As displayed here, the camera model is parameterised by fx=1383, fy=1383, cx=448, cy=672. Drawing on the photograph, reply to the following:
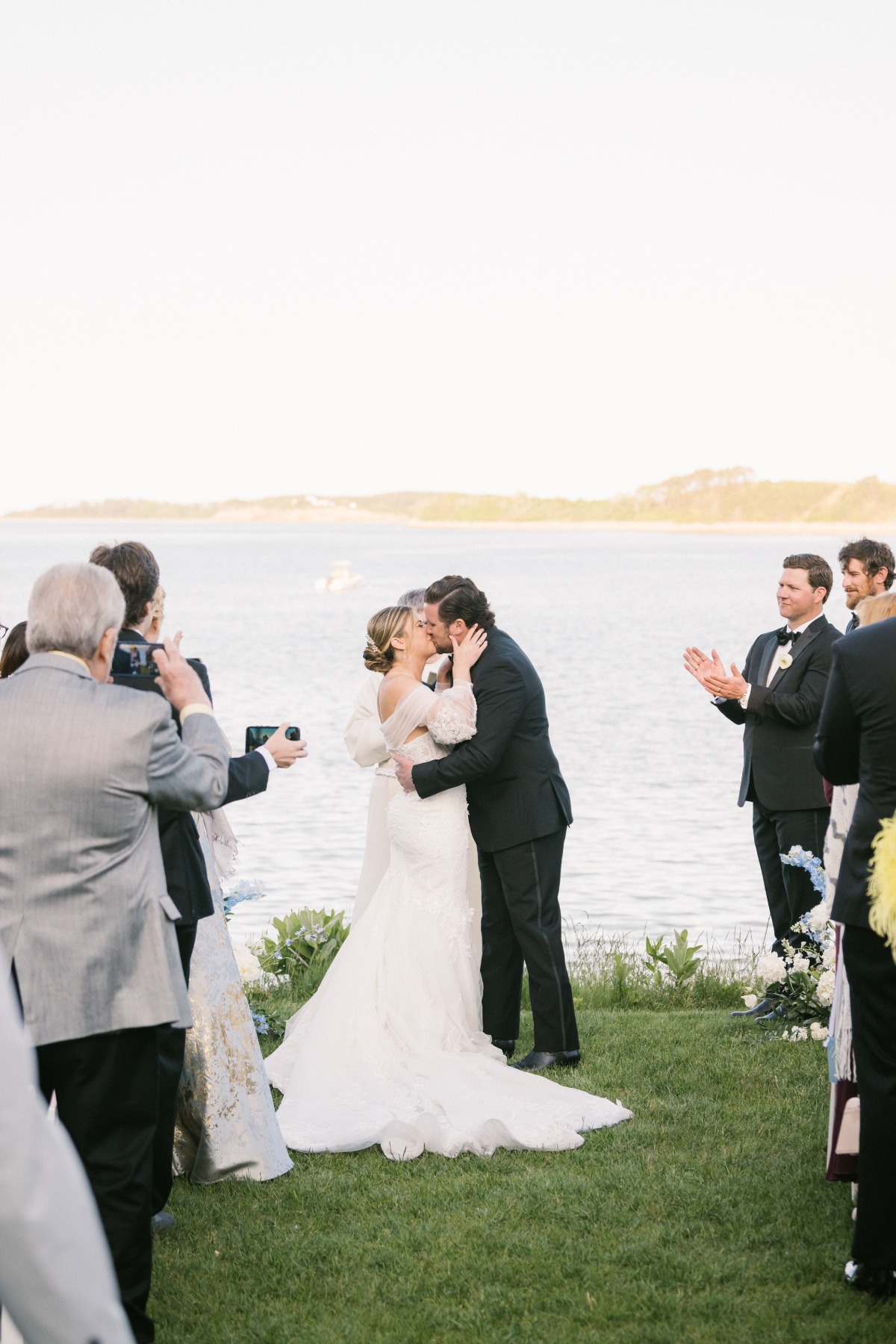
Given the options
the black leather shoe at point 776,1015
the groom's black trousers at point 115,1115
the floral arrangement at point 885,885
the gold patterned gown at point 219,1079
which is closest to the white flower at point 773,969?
the black leather shoe at point 776,1015

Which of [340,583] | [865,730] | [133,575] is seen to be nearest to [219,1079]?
[133,575]

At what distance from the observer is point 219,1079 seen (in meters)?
4.72

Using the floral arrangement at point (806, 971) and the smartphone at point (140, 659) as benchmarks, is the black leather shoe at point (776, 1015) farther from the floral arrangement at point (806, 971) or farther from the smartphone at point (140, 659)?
the smartphone at point (140, 659)

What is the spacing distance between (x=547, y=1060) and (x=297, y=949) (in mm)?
2504

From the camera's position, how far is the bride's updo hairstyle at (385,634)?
20.4ft

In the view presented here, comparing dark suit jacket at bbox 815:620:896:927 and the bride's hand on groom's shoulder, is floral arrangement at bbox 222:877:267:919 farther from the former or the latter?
dark suit jacket at bbox 815:620:896:927

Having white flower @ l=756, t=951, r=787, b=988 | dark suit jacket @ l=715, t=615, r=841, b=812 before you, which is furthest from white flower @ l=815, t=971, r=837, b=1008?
dark suit jacket @ l=715, t=615, r=841, b=812

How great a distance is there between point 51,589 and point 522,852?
11.7 ft

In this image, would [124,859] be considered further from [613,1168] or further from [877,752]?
[613,1168]

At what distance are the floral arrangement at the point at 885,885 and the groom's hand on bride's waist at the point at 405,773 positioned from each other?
9.87 feet

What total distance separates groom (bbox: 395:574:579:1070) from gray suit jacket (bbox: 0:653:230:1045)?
3.03 meters

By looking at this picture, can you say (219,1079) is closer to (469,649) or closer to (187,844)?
(187,844)

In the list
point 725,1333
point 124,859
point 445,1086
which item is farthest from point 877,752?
point 445,1086

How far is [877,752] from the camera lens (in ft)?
12.2
